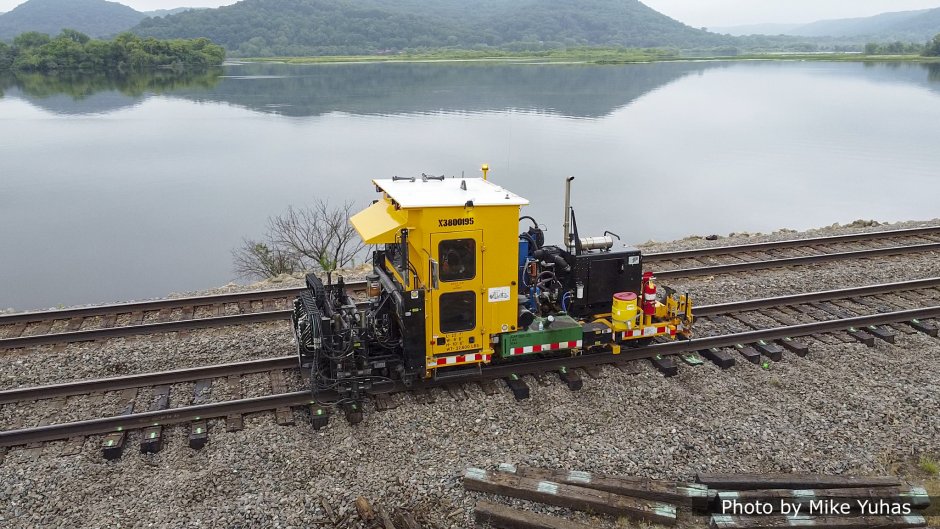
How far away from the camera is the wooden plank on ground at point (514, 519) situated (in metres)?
6.42

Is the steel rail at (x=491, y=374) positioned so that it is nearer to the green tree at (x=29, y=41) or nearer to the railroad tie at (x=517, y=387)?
the railroad tie at (x=517, y=387)

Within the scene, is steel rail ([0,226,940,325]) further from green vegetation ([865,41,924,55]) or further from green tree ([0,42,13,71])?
green vegetation ([865,41,924,55])

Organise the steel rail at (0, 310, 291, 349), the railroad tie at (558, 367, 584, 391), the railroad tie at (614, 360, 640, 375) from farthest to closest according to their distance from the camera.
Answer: the steel rail at (0, 310, 291, 349) < the railroad tie at (614, 360, 640, 375) < the railroad tie at (558, 367, 584, 391)

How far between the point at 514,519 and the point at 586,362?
137 inches

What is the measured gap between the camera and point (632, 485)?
6.94 m

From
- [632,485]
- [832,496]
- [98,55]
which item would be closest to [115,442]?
[632,485]

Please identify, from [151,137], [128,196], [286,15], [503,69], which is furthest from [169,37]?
[128,196]

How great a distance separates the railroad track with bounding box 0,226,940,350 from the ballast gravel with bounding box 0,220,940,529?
0.71 metres

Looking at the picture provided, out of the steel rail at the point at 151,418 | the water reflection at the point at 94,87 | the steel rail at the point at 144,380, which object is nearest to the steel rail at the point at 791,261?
the steel rail at the point at 144,380

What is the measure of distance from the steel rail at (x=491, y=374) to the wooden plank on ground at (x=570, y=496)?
2.09 m

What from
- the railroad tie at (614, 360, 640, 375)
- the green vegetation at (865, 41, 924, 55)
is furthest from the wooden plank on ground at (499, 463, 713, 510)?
the green vegetation at (865, 41, 924, 55)

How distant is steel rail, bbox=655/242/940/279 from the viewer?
1401 cm

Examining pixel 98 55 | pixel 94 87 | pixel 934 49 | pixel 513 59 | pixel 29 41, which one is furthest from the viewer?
pixel 513 59

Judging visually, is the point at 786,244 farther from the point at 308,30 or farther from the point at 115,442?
the point at 308,30
